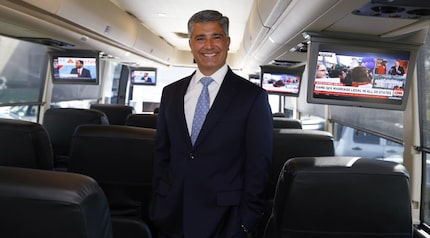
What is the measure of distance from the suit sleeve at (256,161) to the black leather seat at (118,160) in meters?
0.79

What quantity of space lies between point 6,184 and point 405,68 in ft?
10.3

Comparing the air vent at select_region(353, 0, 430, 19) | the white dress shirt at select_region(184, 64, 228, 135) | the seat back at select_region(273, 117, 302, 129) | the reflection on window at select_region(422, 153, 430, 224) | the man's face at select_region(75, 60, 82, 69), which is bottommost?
the reflection on window at select_region(422, 153, 430, 224)

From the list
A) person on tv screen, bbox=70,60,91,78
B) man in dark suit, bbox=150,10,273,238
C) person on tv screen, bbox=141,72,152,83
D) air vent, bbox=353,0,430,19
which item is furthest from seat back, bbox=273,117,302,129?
person on tv screen, bbox=141,72,152,83

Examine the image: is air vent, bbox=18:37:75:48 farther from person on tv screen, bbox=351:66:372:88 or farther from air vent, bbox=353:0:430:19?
air vent, bbox=353:0:430:19

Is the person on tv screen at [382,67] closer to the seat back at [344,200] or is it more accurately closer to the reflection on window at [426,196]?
the reflection on window at [426,196]

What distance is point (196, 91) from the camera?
2.16 metres

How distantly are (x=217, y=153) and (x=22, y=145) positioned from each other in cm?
114

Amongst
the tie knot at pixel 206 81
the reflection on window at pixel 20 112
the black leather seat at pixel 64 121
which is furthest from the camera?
the reflection on window at pixel 20 112

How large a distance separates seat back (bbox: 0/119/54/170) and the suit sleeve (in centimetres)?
120

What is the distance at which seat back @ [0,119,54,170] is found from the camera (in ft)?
7.45

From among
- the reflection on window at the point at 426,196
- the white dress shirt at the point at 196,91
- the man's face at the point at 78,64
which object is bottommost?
the reflection on window at the point at 426,196

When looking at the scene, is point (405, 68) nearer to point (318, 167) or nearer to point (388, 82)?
point (388, 82)

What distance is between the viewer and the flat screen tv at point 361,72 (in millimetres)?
3305

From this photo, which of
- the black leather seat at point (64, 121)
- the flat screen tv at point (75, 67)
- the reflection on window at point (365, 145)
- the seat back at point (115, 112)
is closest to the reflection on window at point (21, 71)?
the flat screen tv at point (75, 67)
